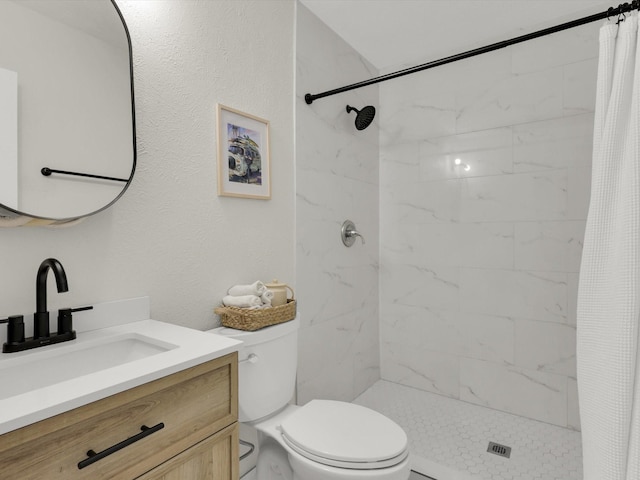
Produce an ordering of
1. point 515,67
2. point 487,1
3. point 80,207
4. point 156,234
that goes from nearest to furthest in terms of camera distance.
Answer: point 80,207
point 156,234
point 487,1
point 515,67

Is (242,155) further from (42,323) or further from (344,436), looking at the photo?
(344,436)

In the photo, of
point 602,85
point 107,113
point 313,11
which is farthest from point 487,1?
point 107,113

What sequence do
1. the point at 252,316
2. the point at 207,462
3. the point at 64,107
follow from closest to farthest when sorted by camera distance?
the point at 207,462, the point at 64,107, the point at 252,316

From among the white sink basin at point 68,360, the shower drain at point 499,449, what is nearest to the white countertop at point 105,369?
the white sink basin at point 68,360

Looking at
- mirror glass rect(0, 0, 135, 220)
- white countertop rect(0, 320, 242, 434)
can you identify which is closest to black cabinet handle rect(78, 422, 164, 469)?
white countertop rect(0, 320, 242, 434)

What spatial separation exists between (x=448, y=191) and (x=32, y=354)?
2343mm

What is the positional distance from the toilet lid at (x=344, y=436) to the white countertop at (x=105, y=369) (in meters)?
0.52

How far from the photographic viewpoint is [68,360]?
989 mm

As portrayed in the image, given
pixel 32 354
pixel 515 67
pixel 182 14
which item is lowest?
pixel 32 354

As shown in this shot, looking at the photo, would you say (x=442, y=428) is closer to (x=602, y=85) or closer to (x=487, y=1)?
(x=602, y=85)

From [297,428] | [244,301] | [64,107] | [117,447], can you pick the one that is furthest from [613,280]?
[64,107]

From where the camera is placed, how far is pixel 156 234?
1.34m

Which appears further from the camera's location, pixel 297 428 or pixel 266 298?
pixel 266 298

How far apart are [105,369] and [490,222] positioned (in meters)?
2.23
